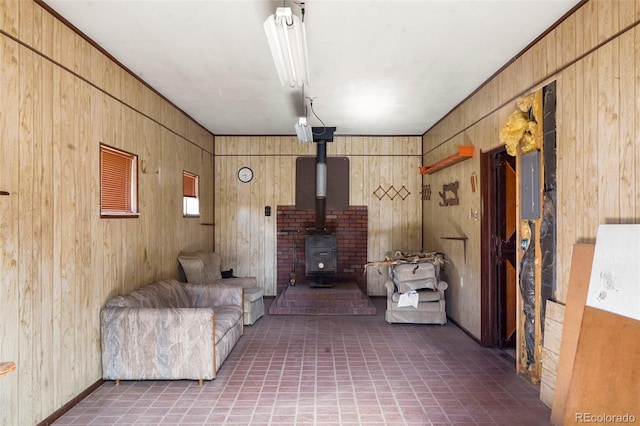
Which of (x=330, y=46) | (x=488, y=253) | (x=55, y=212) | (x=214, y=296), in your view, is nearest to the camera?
(x=55, y=212)

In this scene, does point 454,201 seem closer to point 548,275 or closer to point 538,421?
point 548,275

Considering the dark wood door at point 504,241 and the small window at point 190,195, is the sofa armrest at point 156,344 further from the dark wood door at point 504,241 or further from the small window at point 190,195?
the dark wood door at point 504,241

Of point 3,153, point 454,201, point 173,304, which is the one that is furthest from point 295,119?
point 3,153

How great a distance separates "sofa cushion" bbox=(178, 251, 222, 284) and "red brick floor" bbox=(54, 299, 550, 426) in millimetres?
1169

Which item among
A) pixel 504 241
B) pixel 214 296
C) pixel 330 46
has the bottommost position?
pixel 214 296

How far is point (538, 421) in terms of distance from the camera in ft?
8.41

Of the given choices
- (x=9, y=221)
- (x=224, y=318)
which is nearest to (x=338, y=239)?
(x=224, y=318)

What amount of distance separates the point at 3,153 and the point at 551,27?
3.77 meters

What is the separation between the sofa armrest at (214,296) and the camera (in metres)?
4.34

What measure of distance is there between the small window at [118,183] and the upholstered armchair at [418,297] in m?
3.26

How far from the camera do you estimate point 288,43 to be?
93.4 inches

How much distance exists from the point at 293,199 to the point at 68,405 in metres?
4.44

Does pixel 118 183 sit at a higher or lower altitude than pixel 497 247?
higher

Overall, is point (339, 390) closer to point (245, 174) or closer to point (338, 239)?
point (338, 239)
